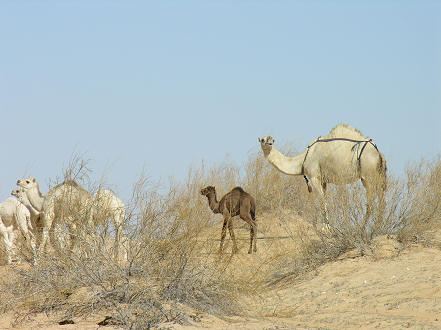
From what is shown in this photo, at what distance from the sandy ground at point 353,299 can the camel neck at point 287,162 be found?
372 cm

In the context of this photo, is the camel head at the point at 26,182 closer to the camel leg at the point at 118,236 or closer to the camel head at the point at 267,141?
the camel head at the point at 267,141

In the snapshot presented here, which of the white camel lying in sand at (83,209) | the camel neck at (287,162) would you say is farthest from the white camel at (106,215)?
the camel neck at (287,162)

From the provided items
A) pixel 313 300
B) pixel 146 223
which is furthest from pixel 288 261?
pixel 146 223

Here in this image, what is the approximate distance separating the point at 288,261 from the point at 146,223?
5.09 metres

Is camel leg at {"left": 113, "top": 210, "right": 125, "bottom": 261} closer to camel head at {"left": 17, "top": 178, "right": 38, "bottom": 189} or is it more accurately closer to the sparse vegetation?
the sparse vegetation

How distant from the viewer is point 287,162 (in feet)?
53.2

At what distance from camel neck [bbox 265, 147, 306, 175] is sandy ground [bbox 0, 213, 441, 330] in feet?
12.2

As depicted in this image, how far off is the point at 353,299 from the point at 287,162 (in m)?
6.26

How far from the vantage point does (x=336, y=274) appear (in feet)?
38.1

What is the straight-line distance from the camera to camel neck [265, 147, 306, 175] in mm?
15953

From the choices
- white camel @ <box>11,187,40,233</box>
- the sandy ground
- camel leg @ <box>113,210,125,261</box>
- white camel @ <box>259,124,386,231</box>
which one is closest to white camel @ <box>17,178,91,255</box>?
camel leg @ <box>113,210,125,261</box>

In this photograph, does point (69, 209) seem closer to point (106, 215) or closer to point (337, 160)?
point (106, 215)

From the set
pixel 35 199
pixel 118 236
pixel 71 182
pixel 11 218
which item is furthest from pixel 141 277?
pixel 11 218

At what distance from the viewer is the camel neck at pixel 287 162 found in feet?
52.3
